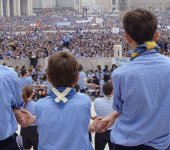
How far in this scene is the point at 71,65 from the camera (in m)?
2.48

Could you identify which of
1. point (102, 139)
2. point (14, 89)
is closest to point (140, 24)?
point (14, 89)

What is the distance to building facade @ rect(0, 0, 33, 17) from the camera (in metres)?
80.2

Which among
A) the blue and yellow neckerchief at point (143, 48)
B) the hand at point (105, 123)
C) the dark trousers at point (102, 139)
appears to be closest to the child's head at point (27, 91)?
the dark trousers at point (102, 139)

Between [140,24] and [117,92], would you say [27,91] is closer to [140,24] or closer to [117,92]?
[117,92]

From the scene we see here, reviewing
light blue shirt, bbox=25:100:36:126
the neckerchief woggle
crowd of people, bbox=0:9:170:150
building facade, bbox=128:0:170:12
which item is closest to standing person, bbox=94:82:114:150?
light blue shirt, bbox=25:100:36:126

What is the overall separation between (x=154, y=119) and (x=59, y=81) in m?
0.78

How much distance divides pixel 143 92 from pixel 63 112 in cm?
63

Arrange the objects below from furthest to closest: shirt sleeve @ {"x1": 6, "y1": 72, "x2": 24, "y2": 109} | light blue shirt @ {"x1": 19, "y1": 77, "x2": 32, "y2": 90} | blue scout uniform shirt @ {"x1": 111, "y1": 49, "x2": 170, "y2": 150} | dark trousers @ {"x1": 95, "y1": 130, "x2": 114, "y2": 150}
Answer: light blue shirt @ {"x1": 19, "y1": 77, "x2": 32, "y2": 90}, dark trousers @ {"x1": 95, "y1": 130, "x2": 114, "y2": 150}, shirt sleeve @ {"x1": 6, "y1": 72, "x2": 24, "y2": 109}, blue scout uniform shirt @ {"x1": 111, "y1": 49, "x2": 170, "y2": 150}

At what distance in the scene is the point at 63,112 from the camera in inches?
96.2

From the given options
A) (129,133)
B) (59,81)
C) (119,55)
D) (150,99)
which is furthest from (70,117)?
(119,55)

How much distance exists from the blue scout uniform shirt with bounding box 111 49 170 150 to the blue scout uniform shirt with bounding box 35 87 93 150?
34cm

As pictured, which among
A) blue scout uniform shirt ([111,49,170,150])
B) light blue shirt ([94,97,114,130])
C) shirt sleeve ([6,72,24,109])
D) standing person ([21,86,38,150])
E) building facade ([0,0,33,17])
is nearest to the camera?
blue scout uniform shirt ([111,49,170,150])

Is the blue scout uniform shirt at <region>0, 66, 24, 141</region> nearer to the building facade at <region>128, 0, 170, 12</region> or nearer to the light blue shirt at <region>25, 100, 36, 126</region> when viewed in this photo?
the light blue shirt at <region>25, 100, 36, 126</region>

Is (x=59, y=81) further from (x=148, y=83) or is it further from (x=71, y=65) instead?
(x=148, y=83)
